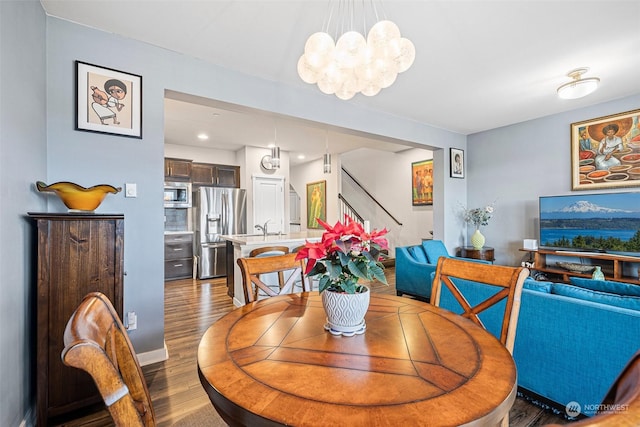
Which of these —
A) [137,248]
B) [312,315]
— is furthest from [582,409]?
[137,248]

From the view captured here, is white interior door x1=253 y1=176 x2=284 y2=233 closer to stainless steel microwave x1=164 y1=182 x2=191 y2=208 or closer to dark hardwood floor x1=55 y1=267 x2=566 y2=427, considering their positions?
stainless steel microwave x1=164 y1=182 x2=191 y2=208

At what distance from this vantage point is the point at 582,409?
1.58 metres

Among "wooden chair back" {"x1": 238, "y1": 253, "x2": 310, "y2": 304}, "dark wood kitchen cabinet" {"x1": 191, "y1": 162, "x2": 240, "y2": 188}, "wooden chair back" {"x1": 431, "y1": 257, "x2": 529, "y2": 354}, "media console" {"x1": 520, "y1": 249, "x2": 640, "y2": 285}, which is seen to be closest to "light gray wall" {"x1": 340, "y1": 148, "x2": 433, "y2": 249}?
"media console" {"x1": 520, "y1": 249, "x2": 640, "y2": 285}

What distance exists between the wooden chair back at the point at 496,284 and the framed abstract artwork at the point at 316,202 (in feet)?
17.9

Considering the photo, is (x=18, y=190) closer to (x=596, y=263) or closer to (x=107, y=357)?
(x=107, y=357)

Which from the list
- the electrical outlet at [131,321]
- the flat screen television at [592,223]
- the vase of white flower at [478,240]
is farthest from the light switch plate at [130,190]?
the flat screen television at [592,223]

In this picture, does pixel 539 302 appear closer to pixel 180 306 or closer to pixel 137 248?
pixel 137 248

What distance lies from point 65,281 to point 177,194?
4.36m

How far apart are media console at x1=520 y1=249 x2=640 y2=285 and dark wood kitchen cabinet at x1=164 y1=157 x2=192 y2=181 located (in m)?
6.09

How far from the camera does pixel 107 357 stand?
0.59 m

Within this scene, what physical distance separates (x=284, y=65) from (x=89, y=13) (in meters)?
1.48

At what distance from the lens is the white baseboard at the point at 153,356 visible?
7.54 feet

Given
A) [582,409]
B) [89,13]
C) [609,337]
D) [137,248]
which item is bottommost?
[582,409]

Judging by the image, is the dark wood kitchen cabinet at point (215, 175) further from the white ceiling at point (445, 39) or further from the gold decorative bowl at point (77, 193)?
the gold decorative bowl at point (77, 193)
